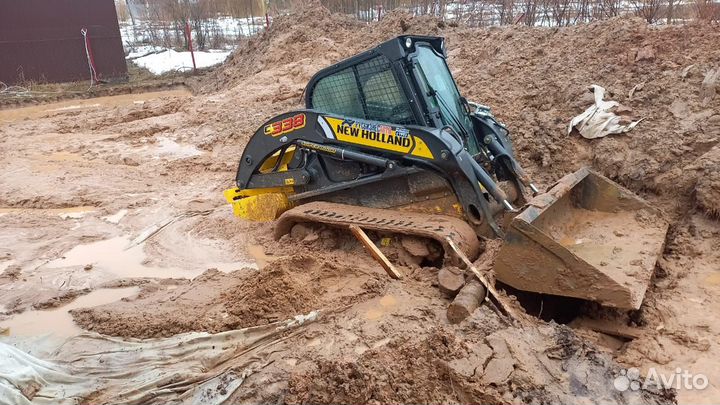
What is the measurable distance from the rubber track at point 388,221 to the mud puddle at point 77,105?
10.5 meters

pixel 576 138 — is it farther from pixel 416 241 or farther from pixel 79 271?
pixel 79 271

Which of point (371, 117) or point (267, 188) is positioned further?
point (267, 188)

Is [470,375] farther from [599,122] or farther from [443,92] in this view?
[599,122]

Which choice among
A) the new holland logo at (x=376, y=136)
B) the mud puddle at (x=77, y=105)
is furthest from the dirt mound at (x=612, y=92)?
the mud puddle at (x=77, y=105)

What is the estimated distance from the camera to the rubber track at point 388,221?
4.54 meters

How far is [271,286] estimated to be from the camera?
4336mm

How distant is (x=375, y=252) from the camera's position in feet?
15.7

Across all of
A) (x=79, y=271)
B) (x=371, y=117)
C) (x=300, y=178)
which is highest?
(x=371, y=117)

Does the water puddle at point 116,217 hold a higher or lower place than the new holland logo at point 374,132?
lower

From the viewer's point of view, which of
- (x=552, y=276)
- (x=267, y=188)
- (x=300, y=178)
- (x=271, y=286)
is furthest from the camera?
(x=267, y=188)

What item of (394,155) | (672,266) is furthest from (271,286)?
(672,266)

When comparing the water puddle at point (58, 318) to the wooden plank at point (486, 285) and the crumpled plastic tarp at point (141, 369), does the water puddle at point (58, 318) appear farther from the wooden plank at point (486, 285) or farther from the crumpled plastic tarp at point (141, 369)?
the wooden plank at point (486, 285)

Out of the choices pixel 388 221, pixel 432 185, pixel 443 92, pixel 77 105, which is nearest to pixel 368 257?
pixel 388 221

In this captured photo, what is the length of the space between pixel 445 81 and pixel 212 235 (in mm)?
3115
